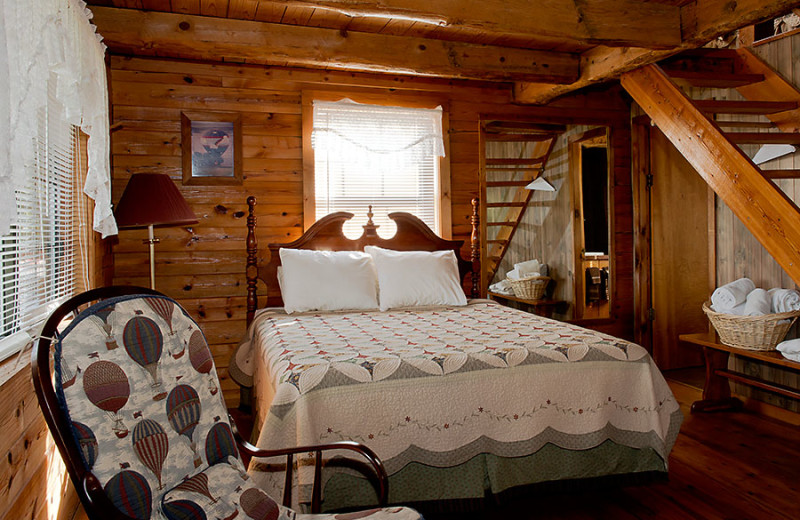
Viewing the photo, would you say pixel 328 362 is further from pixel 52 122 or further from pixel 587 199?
pixel 587 199

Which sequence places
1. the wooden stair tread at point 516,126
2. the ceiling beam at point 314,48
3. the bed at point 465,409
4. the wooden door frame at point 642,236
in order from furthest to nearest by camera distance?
the wooden door frame at point 642,236 → the wooden stair tread at point 516,126 → the ceiling beam at point 314,48 → the bed at point 465,409

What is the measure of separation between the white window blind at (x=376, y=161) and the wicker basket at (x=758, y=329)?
83.3 inches

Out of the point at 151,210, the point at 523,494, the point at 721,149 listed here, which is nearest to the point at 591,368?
the point at 523,494

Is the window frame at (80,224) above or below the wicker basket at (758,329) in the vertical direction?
above

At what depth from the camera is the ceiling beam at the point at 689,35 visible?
2.66 metres

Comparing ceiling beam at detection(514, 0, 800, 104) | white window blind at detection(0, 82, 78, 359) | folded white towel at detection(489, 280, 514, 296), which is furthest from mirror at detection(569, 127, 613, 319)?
white window blind at detection(0, 82, 78, 359)

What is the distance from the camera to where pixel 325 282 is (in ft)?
11.3

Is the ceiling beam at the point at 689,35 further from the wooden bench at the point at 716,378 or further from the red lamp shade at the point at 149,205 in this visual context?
the red lamp shade at the point at 149,205

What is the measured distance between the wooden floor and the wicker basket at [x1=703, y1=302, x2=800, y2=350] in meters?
0.52

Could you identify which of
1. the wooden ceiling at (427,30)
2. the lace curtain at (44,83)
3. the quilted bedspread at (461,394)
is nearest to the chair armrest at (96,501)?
the lace curtain at (44,83)

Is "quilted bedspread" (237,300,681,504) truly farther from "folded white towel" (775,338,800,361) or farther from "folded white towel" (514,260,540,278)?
"folded white towel" (514,260,540,278)

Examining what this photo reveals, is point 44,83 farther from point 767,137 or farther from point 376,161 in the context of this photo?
point 767,137

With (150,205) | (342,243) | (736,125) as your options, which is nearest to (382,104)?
(342,243)

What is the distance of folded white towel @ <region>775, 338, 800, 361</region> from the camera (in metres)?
2.96
